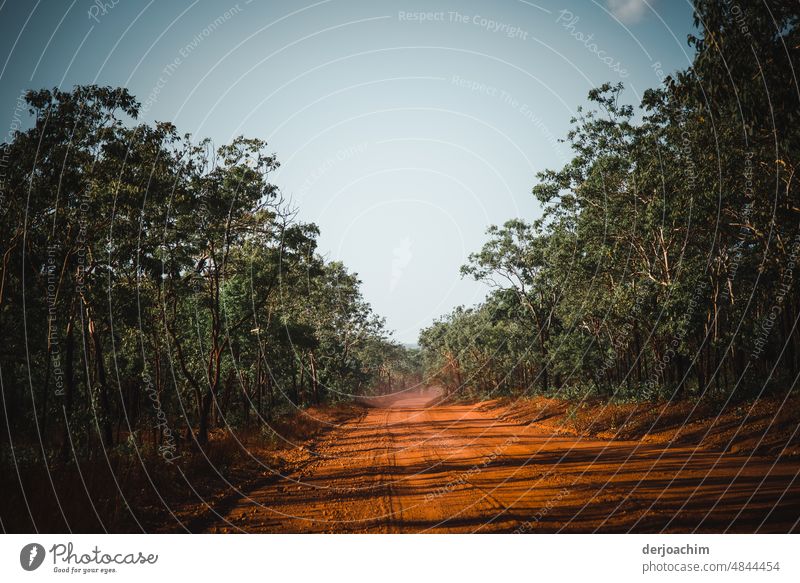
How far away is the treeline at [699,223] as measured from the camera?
26.7 ft

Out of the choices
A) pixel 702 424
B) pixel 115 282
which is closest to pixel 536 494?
pixel 702 424

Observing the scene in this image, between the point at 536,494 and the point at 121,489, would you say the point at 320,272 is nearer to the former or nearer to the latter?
the point at 121,489

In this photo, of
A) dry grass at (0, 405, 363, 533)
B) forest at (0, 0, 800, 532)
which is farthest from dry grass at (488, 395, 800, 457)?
dry grass at (0, 405, 363, 533)

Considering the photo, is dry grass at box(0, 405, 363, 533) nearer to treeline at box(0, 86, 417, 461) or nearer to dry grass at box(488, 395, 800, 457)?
treeline at box(0, 86, 417, 461)

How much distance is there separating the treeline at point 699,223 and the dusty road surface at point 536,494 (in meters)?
5.67

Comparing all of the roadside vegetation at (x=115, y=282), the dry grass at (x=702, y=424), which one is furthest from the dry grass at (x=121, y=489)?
the dry grass at (x=702, y=424)

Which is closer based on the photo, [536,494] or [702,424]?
[536,494]

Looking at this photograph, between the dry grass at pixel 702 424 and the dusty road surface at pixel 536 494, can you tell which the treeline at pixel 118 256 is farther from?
the dry grass at pixel 702 424

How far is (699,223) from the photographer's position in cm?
1648

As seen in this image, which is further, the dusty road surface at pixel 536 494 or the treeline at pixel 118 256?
the treeline at pixel 118 256

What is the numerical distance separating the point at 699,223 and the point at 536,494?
45.3 feet

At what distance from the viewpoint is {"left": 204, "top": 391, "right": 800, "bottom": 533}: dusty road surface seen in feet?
21.1

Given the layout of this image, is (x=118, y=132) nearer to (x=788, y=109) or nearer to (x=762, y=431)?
(x=788, y=109)
